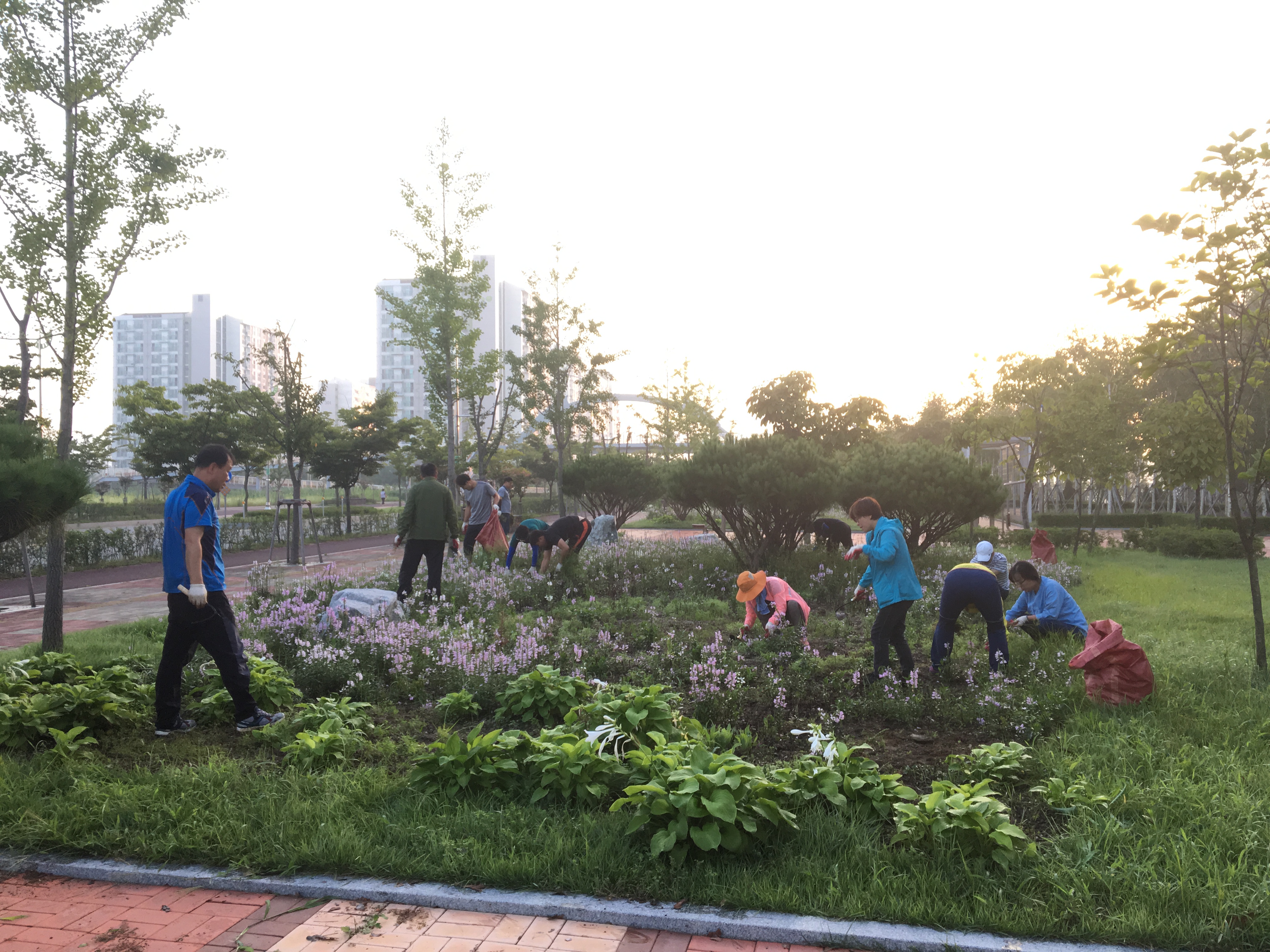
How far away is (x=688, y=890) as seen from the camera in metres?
2.93

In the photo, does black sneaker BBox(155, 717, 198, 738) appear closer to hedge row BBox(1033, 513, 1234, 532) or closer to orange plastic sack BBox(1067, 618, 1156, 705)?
orange plastic sack BBox(1067, 618, 1156, 705)

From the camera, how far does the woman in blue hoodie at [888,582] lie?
5.83 m

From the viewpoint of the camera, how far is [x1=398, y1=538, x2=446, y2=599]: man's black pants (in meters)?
8.86

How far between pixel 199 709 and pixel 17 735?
37.0 inches

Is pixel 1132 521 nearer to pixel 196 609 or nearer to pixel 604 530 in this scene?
pixel 604 530

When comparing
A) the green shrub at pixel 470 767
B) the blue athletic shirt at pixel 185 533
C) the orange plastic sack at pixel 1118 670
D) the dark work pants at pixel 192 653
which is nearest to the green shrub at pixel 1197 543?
the orange plastic sack at pixel 1118 670

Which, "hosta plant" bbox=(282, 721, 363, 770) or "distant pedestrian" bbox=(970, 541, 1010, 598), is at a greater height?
"distant pedestrian" bbox=(970, 541, 1010, 598)

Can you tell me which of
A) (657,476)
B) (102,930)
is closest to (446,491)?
(102,930)

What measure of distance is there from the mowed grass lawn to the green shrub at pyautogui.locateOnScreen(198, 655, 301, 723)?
1.50ft

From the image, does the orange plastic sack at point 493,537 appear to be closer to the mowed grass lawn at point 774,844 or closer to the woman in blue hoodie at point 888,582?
the woman in blue hoodie at point 888,582

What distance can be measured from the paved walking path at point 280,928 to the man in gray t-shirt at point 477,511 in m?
9.26

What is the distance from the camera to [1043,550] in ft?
40.3

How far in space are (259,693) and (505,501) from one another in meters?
9.27

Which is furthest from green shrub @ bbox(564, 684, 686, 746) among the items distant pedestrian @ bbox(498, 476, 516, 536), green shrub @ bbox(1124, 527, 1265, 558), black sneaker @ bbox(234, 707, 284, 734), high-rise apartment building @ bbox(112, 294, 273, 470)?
high-rise apartment building @ bbox(112, 294, 273, 470)
